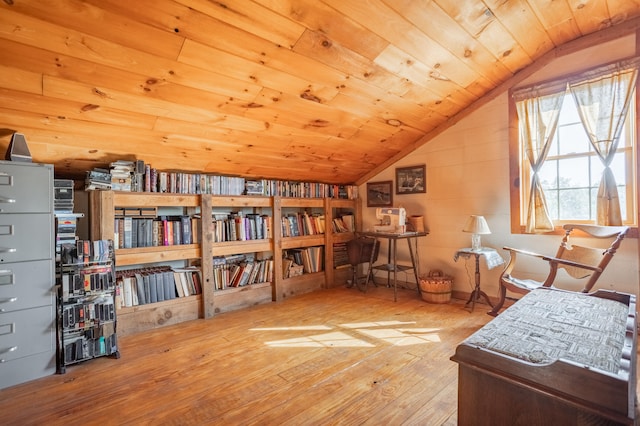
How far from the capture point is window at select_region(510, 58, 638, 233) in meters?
2.72

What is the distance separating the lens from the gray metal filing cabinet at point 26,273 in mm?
1961

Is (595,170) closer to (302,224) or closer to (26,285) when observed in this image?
(302,224)

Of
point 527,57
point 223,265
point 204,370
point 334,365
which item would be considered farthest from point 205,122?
point 527,57

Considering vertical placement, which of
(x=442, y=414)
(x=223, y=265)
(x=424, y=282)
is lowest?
(x=442, y=414)

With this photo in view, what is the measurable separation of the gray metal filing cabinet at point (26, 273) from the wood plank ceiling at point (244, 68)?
0.43m

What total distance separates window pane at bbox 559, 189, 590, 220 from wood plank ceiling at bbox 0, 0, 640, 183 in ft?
4.27

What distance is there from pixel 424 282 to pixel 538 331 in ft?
7.47

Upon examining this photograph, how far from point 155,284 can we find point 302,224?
1.84 meters

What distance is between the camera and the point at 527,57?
118 inches

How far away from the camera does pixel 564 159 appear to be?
10.1 feet

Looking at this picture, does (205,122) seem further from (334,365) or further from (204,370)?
(334,365)

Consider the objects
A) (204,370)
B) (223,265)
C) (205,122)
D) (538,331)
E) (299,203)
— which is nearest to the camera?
(538,331)

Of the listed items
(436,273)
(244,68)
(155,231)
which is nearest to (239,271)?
(155,231)

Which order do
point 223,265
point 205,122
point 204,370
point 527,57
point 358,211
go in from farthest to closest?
point 358,211, point 223,265, point 527,57, point 205,122, point 204,370
